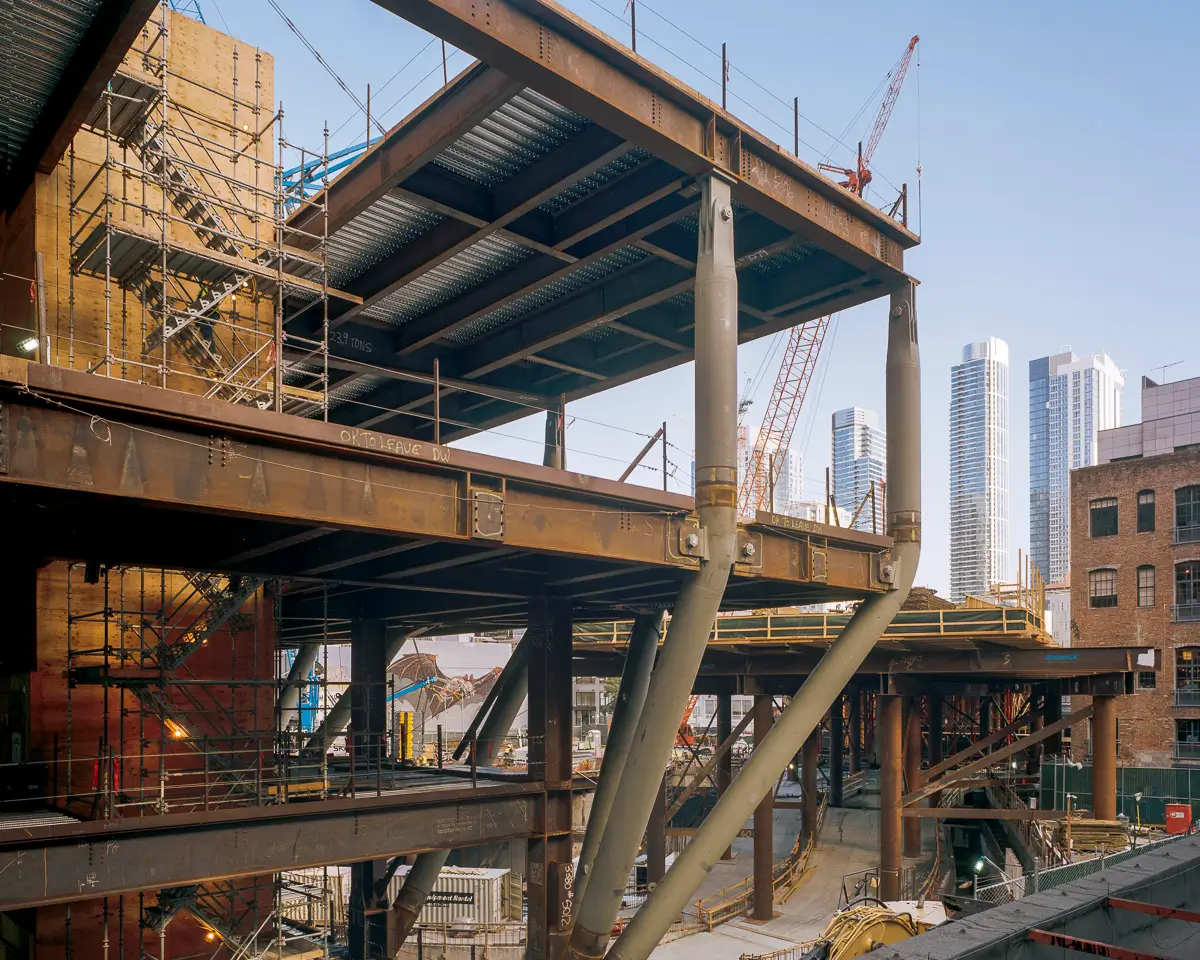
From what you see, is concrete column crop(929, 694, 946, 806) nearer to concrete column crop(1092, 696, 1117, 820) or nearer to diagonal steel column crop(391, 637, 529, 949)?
concrete column crop(1092, 696, 1117, 820)

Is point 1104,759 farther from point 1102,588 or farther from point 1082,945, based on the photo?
point 1102,588

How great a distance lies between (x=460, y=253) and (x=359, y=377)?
666cm

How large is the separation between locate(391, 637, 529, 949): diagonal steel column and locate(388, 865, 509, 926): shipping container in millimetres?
8040

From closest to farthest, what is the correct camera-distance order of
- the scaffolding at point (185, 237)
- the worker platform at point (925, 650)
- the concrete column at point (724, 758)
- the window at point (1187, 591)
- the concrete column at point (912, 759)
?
the scaffolding at point (185, 237) → the worker platform at point (925, 650) → the concrete column at point (912, 759) → the concrete column at point (724, 758) → the window at point (1187, 591)

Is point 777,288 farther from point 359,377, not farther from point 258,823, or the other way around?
point 258,823

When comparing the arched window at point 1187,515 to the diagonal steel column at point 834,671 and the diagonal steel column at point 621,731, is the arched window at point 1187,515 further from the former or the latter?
the diagonal steel column at point 621,731

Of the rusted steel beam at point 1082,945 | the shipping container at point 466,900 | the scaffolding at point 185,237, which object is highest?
the scaffolding at point 185,237

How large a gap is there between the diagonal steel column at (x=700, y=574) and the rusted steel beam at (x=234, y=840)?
2.52 meters

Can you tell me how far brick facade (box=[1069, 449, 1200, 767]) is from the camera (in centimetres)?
4991

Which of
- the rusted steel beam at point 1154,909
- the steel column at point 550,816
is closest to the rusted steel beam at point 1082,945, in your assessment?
the rusted steel beam at point 1154,909

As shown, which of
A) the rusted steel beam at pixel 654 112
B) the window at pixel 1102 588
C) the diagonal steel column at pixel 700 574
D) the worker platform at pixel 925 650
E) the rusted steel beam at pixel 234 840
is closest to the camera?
the rusted steel beam at pixel 234 840

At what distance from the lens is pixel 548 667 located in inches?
731

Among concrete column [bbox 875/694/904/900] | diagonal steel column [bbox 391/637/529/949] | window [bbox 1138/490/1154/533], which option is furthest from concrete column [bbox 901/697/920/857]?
window [bbox 1138/490/1154/533]

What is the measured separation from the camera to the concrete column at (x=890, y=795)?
29.3 m
